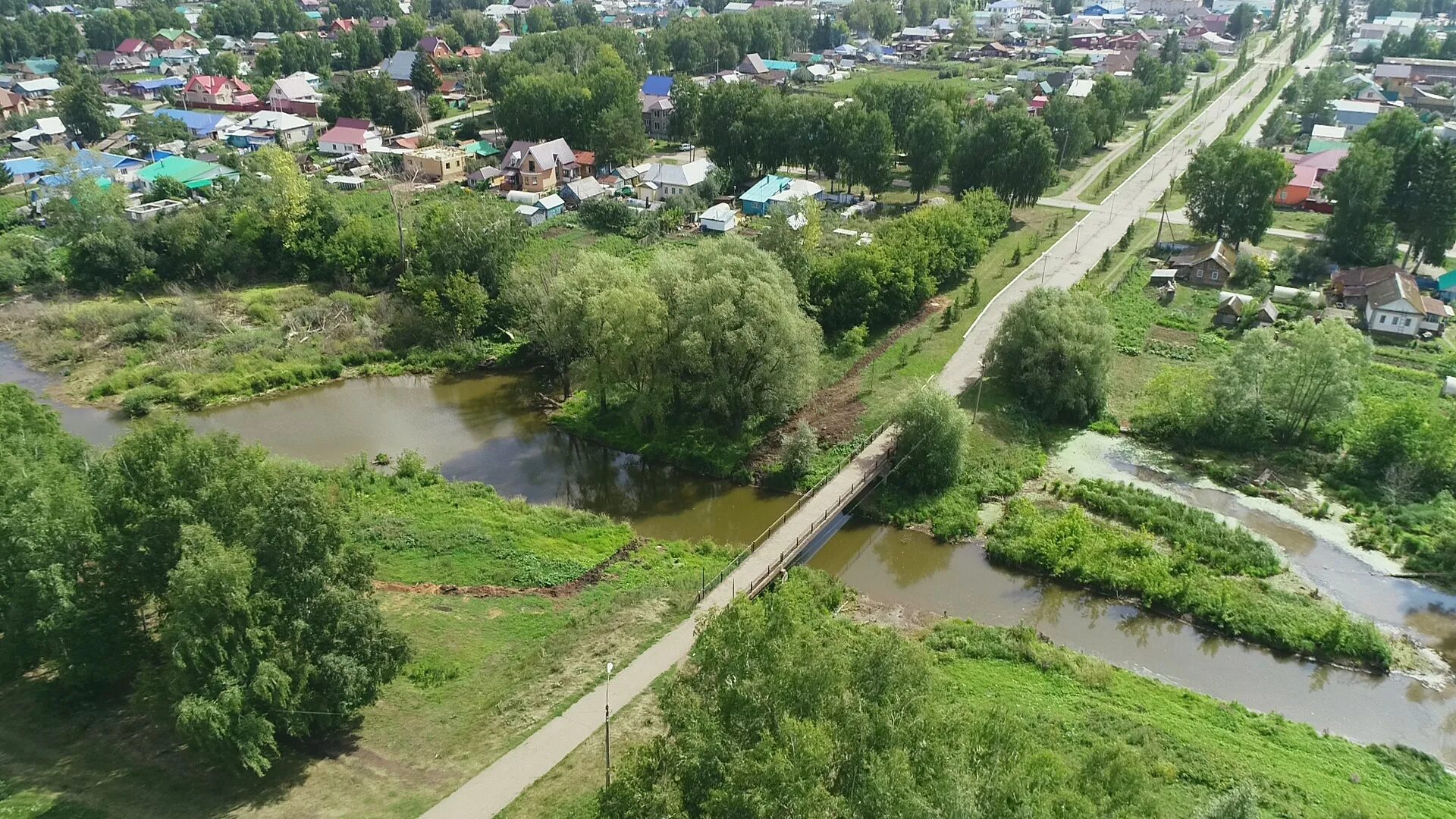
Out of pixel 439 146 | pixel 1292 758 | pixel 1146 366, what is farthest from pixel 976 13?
pixel 1292 758

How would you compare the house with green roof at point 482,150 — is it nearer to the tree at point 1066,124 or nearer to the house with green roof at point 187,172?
the house with green roof at point 187,172

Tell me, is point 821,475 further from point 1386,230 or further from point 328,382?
point 1386,230

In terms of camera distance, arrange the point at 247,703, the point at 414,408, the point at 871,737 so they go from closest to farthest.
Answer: the point at 871,737, the point at 247,703, the point at 414,408

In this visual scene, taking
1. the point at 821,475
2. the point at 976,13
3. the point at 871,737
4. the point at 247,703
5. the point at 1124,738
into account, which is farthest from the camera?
the point at 976,13

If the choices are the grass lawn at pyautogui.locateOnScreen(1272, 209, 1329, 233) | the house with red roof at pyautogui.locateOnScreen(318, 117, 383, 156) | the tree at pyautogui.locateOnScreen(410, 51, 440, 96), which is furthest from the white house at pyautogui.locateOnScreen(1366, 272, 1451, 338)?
the tree at pyautogui.locateOnScreen(410, 51, 440, 96)

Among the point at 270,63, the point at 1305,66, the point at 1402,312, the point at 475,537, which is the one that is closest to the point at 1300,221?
the point at 1402,312
